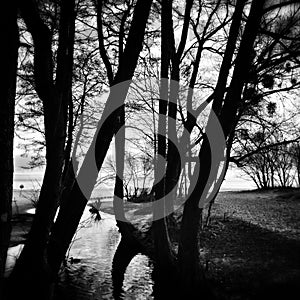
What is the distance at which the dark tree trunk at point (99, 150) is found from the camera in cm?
529

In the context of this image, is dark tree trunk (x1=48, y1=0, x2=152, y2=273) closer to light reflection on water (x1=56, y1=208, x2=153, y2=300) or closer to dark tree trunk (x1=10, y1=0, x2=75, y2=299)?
dark tree trunk (x1=10, y1=0, x2=75, y2=299)

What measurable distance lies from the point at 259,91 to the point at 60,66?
6654 millimetres

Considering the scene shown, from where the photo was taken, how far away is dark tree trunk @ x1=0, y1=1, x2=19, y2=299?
3152mm

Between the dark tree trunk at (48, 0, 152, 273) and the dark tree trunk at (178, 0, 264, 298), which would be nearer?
the dark tree trunk at (48, 0, 152, 273)

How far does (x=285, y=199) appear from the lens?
22672 mm

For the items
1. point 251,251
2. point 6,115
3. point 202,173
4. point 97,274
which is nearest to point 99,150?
point 6,115

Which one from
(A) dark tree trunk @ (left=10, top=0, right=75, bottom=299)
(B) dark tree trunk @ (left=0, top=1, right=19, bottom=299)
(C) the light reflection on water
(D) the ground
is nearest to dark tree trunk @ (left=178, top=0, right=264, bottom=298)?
(D) the ground

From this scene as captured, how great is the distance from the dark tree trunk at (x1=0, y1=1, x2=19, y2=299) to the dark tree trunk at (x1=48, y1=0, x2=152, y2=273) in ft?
7.37

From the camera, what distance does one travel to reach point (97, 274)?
10.2 meters

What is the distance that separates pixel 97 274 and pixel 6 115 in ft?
26.4

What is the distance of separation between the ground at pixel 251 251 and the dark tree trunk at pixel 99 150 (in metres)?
0.79

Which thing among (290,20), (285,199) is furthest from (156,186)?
(285,199)

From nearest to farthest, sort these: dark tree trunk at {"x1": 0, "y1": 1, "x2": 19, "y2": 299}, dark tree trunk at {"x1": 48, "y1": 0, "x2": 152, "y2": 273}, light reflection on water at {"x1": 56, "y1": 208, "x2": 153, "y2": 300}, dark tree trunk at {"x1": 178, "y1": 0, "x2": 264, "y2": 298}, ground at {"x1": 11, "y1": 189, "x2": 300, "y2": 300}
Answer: dark tree trunk at {"x1": 0, "y1": 1, "x2": 19, "y2": 299}, dark tree trunk at {"x1": 48, "y1": 0, "x2": 152, "y2": 273}, dark tree trunk at {"x1": 178, "y1": 0, "x2": 264, "y2": 298}, ground at {"x1": 11, "y1": 189, "x2": 300, "y2": 300}, light reflection on water at {"x1": 56, "y1": 208, "x2": 153, "y2": 300}

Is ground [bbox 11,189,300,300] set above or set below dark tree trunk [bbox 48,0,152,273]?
below
